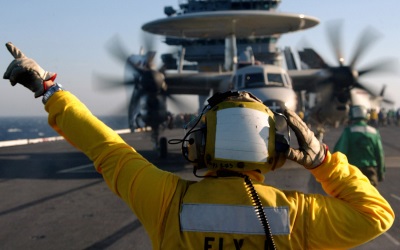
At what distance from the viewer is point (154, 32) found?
2953 centimetres

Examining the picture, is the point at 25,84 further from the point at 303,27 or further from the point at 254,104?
the point at 303,27

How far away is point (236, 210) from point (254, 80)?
14.2m

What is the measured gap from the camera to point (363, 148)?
7.62 metres

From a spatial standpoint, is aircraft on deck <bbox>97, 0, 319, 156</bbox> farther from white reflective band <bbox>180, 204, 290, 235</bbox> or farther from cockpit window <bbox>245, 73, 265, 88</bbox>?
white reflective band <bbox>180, 204, 290, 235</bbox>

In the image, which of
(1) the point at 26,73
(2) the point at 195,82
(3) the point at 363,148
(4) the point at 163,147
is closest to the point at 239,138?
(1) the point at 26,73

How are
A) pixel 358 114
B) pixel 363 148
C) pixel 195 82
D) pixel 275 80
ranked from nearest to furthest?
pixel 363 148, pixel 358 114, pixel 275 80, pixel 195 82

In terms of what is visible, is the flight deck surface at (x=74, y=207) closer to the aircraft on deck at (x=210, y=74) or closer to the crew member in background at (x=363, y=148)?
the crew member in background at (x=363, y=148)

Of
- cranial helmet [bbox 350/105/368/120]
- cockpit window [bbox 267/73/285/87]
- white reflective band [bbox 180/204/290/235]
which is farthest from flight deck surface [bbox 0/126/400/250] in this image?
white reflective band [bbox 180/204/290/235]

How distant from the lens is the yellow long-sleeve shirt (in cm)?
206

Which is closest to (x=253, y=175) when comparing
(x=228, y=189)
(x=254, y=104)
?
(x=228, y=189)

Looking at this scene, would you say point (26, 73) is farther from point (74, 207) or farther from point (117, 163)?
point (74, 207)

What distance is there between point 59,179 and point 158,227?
1243 centimetres

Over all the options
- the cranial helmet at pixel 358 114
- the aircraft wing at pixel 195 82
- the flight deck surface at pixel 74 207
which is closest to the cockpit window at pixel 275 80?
the flight deck surface at pixel 74 207

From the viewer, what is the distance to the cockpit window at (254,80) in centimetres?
1582
